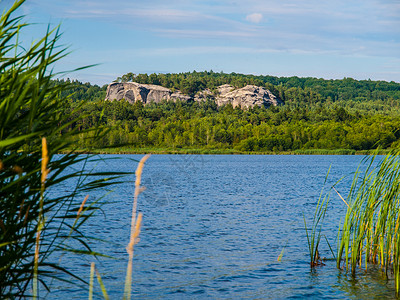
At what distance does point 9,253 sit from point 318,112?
17483cm

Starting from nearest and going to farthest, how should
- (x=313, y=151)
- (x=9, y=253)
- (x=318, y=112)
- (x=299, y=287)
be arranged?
1. (x=9, y=253)
2. (x=299, y=287)
3. (x=313, y=151)
4. (x=318, y=112)

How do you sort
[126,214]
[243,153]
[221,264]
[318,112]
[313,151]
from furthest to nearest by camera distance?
[318,112] → [243,153] → [313,151] → [126,214] → [221,264]

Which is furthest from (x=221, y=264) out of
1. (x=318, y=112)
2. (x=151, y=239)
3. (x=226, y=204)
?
(x=318, y=112)

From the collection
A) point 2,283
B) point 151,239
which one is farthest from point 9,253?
point 151,239

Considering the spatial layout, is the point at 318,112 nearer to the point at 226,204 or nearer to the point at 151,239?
the point at 226,204

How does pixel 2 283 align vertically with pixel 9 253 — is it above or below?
below

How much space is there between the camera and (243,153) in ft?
450

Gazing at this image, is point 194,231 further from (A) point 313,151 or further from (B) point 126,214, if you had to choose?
(A) point 313,151

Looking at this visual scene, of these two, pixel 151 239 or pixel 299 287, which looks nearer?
pixel 299 287

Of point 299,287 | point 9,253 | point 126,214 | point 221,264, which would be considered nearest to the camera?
point 9,253

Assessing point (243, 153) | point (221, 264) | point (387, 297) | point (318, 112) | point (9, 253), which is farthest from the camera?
point (318, 112)

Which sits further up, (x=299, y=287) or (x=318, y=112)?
(x=318, y=112)

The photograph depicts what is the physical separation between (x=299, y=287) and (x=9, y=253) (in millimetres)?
7857

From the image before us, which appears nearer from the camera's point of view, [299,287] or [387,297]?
[387,297]
